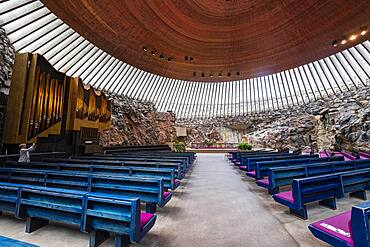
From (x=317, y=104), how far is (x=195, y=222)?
20019 millimetres

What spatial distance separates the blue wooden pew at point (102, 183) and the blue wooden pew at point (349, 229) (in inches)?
68.0

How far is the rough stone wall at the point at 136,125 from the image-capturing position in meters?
14.2

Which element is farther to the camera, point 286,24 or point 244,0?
point 286,24

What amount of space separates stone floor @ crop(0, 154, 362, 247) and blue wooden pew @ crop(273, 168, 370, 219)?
0.65 ft

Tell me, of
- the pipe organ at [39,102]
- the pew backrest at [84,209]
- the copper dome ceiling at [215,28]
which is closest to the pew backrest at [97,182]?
the pew backrest at [84,209]

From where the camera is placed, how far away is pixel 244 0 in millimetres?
6684

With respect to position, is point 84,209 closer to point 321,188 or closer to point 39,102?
point 321,188

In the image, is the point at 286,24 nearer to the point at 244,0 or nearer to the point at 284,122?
the point at 244,0

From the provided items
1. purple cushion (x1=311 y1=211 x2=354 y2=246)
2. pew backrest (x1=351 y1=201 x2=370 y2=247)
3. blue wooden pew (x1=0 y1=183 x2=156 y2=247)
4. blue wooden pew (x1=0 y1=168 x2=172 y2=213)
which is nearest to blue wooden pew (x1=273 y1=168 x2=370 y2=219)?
purple cushion (x1=311 y1=211 x2=354 y2=246)

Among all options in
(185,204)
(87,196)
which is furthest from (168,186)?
(87,196)

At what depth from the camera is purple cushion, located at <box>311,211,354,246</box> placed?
139cm

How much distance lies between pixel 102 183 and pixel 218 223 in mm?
1874

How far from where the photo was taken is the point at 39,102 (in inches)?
183

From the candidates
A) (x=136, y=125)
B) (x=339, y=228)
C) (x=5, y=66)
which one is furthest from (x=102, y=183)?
(x=136, y=125)
